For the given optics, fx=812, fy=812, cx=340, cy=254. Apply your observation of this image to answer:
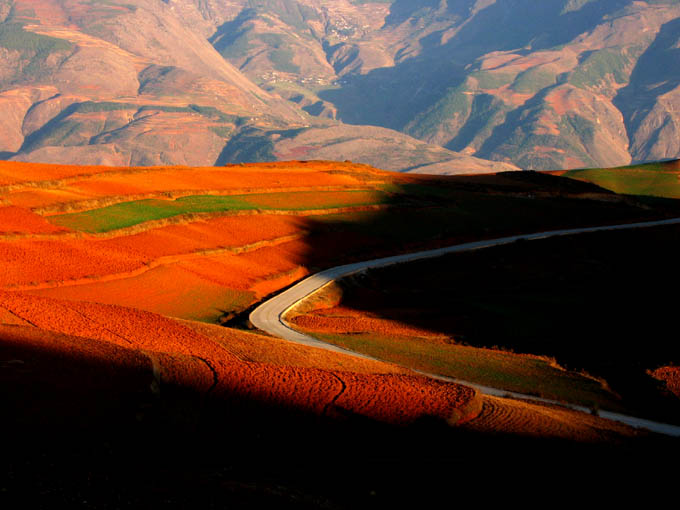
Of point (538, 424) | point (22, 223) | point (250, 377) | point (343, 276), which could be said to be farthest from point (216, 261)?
point (538, 424)

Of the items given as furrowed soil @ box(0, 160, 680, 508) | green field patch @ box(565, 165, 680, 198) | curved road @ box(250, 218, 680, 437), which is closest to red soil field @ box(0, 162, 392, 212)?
furrowed soil @ box(0, 160, 680, 508)

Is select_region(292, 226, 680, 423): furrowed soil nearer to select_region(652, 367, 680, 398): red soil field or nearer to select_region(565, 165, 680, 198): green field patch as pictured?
select_region(652, 367, 680, 398): red soil field

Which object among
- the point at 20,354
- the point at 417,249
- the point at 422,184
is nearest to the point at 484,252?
the point at 417,249

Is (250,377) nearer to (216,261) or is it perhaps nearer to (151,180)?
(216,261)

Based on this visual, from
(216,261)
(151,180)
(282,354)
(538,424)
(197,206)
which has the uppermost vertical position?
(151,180)

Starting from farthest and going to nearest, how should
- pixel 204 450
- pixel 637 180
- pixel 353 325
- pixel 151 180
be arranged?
pixel 637 180 → pixel 151 180 → pixel 353 325 → pixel 204 450

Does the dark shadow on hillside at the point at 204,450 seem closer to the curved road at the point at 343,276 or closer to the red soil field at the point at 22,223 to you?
the curved road at the point at 343,276
